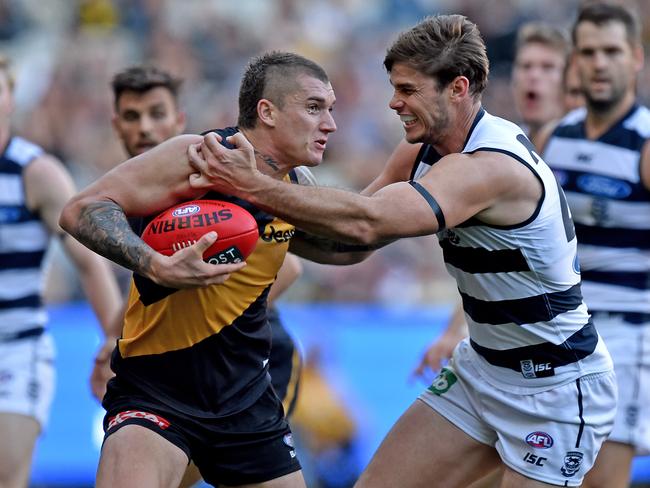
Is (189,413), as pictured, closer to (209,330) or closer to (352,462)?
(209,330)

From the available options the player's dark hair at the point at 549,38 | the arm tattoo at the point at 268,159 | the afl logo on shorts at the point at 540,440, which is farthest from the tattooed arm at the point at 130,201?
the player's dark hair at the point at 549,38

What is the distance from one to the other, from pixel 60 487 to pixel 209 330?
4.79m

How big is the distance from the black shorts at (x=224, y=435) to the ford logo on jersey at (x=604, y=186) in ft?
8.30

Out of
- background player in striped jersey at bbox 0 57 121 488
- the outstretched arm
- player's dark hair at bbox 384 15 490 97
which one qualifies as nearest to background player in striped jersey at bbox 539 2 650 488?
player's dark hair at bbox 384 15 490 97

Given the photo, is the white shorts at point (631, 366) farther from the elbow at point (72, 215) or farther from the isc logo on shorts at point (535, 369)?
the elbow at point (72, 215)

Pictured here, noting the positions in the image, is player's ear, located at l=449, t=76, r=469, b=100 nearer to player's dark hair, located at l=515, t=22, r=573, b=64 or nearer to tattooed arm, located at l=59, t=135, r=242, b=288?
tattooed arm, located at l=59, t=135, r=242, b=288

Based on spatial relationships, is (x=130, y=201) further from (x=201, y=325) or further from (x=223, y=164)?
(x=201, y=325)

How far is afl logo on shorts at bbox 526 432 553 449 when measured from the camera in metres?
5.13

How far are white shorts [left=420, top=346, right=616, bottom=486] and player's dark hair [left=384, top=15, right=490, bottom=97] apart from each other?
1.36 m

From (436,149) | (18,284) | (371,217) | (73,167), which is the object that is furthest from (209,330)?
(73,167)

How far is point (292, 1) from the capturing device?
1472 centimetres

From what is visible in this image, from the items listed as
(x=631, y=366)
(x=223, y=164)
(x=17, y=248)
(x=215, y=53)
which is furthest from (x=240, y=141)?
(x=215, y=53)

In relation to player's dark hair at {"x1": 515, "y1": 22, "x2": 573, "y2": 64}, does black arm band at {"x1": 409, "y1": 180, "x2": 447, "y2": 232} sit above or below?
below

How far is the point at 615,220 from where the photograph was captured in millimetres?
6707
